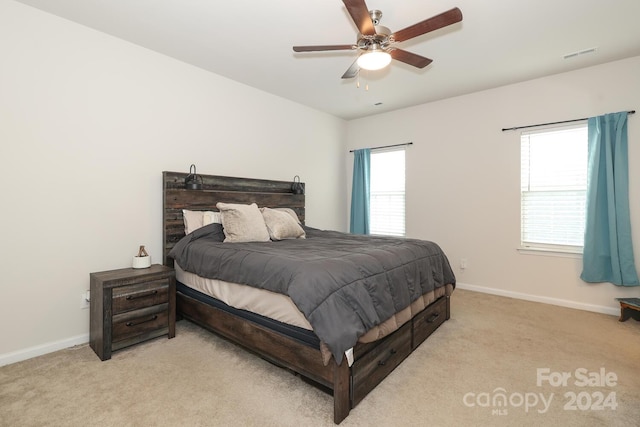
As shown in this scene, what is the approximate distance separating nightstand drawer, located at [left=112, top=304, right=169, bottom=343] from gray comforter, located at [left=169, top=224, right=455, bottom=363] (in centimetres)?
42

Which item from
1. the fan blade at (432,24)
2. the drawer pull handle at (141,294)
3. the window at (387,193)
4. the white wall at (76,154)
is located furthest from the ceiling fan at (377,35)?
the window at (387,193)

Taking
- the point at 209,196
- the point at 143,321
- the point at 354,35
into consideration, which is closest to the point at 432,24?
the point at 354,35

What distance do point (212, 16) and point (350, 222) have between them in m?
3.73

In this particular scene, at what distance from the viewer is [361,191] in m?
5.23

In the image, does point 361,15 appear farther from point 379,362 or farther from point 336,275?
point 379,362

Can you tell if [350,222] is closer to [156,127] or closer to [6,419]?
[156,127]

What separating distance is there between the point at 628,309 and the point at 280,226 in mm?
3675

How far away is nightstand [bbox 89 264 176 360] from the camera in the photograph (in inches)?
89.4

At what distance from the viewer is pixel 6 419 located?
163 centimetres

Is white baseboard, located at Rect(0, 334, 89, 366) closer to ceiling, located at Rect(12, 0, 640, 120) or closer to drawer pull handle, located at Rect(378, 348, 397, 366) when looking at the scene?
drawer pull handle, located at Rect(378, 348, 397, 366)

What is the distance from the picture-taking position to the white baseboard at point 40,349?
2.24 meters

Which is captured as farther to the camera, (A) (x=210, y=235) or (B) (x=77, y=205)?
(A) (x=210, y=235)

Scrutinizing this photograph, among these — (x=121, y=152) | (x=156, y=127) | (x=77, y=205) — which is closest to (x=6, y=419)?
(x=77, y=205)

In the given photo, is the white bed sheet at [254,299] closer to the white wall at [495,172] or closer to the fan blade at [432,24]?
the fan blade at [432,24]
